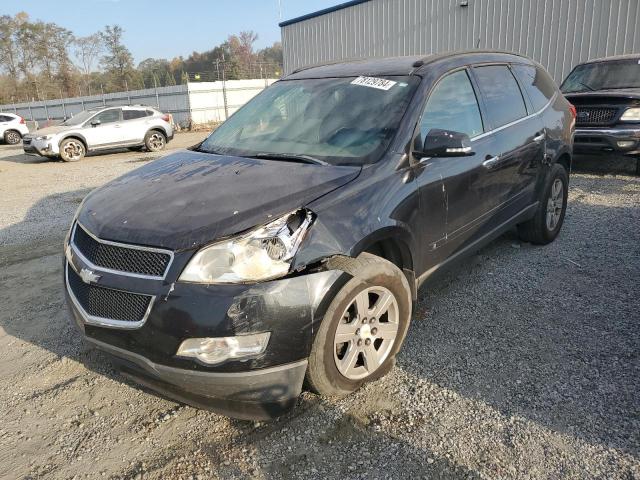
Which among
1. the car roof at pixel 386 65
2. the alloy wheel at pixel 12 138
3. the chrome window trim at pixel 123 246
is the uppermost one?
the car roof at pixel 386 65

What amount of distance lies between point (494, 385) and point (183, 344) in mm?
1768

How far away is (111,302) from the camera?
2465mm

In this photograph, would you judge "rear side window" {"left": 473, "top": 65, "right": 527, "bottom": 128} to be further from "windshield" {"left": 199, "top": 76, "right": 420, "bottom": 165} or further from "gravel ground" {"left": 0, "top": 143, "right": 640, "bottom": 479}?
"gravel ground" {"left": 0, "top": 143, "right": 640, "bottom": 479}

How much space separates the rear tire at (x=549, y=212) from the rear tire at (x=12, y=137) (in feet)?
79.3

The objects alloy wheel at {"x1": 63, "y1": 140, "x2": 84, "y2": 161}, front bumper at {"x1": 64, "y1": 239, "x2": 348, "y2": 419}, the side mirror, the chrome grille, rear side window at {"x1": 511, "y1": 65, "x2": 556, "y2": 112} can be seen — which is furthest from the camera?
alloy wheel at {"x1": 63, "y1": 140, "x2": 84, "y2": 161}

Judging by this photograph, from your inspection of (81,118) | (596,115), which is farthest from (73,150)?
(596,115)

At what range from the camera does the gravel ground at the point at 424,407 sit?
2363 millimetres

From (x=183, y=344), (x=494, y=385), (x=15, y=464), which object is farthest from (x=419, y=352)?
(x=15, y=464)

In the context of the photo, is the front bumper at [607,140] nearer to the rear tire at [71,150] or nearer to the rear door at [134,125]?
the rear door at [134,125]

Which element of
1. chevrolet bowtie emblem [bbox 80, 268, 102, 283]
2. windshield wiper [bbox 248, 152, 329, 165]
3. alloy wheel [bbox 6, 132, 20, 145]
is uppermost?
windshield wiper [bbox 248, 152, 329, 165]

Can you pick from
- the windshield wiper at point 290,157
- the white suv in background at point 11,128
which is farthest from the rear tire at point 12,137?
the windshield wiper at point 290,157

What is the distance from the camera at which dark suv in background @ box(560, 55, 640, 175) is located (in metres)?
7.66

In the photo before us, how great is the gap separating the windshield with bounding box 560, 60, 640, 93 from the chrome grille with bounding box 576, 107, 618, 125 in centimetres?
100

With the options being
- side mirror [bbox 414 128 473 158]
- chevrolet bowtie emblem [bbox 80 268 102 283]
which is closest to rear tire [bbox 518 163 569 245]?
side mirror [bbox 414 128 473 158]
